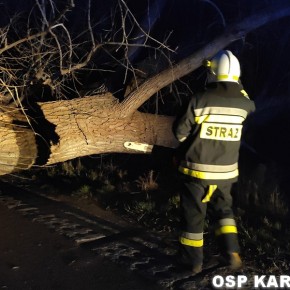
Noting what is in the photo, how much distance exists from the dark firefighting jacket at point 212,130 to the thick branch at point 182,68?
5.75 feet

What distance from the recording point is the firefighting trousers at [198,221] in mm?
4883

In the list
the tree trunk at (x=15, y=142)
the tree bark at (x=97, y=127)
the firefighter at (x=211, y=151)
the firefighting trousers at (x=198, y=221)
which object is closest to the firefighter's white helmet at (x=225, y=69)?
the firefighter at (x=211, y=151)

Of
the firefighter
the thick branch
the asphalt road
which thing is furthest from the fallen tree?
the firefighter

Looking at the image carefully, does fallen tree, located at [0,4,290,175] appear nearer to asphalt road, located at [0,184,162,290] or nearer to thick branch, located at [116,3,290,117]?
thick branch, located at [116,3,290,117]

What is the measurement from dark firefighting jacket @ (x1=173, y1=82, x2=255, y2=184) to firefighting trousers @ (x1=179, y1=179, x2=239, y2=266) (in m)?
0.13

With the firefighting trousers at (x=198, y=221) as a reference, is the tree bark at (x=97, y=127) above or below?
above

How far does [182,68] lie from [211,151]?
6.91 ft

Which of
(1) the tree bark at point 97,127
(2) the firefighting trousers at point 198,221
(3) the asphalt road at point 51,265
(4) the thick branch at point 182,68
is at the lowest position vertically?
(3) the asphalt road at point 51,265

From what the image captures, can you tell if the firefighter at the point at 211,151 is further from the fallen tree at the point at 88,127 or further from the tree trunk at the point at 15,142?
the tree trunk at the point at 15,142

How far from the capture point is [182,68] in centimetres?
668

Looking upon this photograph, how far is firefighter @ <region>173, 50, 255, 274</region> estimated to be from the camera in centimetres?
477

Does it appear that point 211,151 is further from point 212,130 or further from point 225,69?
point 225,69

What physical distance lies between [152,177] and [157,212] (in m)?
1.12

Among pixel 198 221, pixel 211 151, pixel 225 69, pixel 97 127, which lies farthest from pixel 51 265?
pixel 225 69
